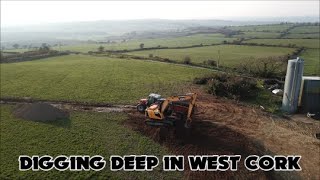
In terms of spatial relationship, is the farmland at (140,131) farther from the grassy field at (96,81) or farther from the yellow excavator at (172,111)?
the yellow excavator at (172,111)

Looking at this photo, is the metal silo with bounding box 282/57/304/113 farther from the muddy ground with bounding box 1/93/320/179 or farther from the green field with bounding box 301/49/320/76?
the green field with bounding box 301/49/320/76

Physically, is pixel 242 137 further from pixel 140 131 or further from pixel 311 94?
pixel 311 94

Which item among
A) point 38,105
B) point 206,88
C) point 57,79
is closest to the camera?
point 38,105

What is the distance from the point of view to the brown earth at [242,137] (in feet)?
65.5

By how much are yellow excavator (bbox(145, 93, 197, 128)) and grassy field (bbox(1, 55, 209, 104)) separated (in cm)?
948

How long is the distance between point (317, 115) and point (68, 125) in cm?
2404

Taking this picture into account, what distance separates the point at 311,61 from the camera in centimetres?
6319

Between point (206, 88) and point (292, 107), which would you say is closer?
point (292, 107)

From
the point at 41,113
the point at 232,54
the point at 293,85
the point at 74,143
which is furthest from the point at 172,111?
the point at 232,54

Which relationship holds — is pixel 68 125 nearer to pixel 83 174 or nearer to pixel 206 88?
pixel 83 174

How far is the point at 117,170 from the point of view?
2036cm

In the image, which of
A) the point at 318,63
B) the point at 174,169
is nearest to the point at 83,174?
the point at 174,169

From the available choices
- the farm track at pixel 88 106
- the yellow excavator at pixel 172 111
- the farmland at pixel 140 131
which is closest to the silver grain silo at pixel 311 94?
the farmland at pixel 140 131

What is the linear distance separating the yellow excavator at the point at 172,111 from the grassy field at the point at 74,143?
7.24ft
